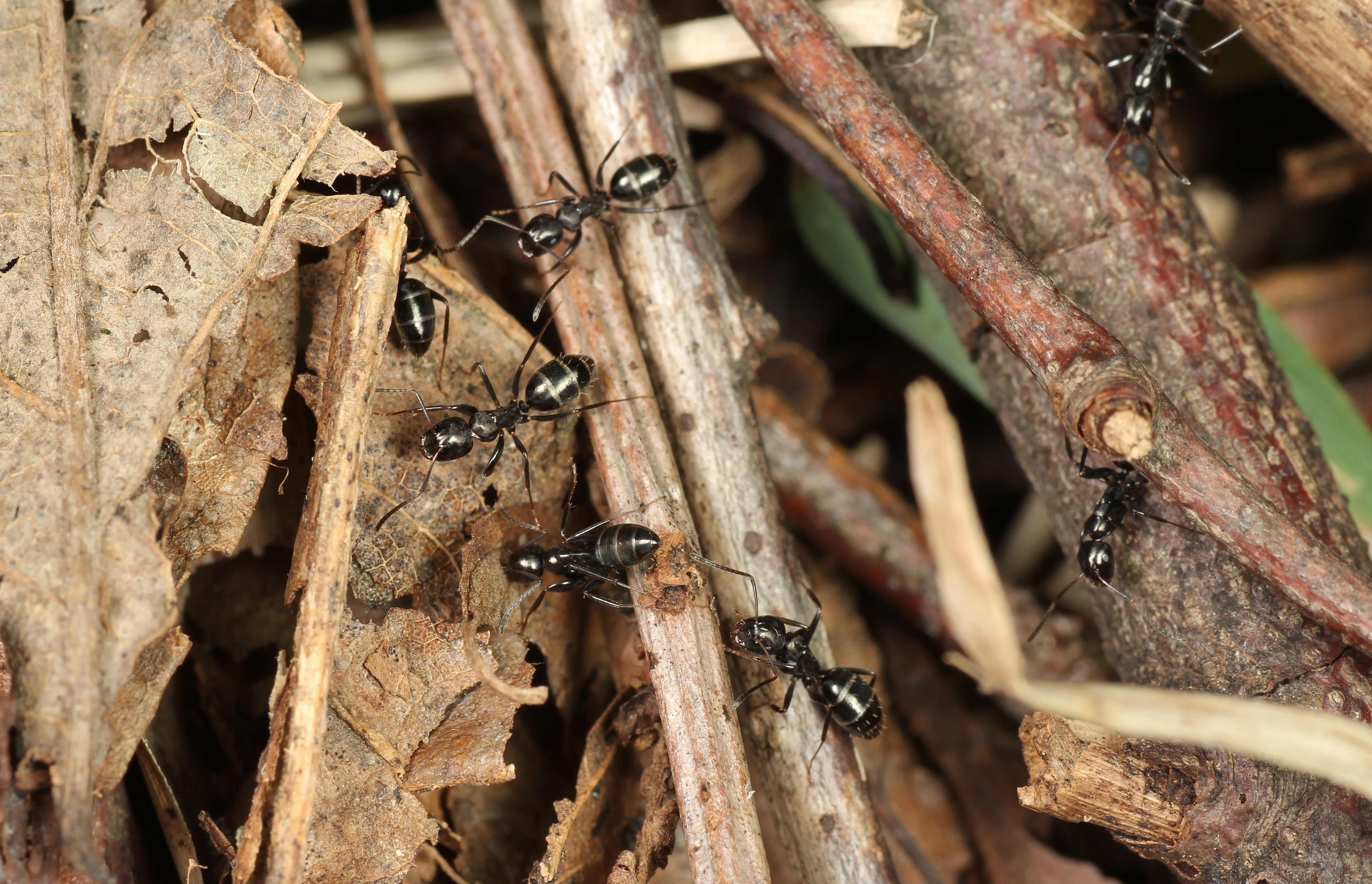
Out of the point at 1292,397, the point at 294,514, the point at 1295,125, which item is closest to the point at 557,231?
the point at 294,514

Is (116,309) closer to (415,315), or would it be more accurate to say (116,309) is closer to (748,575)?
(415,315)

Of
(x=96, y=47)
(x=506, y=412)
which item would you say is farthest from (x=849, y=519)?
(x=96, y=47)

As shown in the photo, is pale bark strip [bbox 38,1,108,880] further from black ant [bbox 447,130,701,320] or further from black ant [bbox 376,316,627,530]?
black ant [bbox 447,130,701,320]

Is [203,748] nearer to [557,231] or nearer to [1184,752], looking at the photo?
[557,231]

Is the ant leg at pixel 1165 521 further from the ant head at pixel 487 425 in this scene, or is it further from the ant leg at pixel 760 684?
the ant head at pixel 487 425

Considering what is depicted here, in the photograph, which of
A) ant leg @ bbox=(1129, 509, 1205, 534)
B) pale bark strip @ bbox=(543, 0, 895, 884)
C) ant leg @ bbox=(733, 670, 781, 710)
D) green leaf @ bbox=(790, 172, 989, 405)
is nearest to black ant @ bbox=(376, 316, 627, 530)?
pale bark strip @ bbox=(543, 0, 895, 884)

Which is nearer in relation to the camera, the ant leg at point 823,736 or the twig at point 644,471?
the twig at point 644,471

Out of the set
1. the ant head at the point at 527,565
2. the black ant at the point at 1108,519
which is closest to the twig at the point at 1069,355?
the black ant at the point at 1108,519
